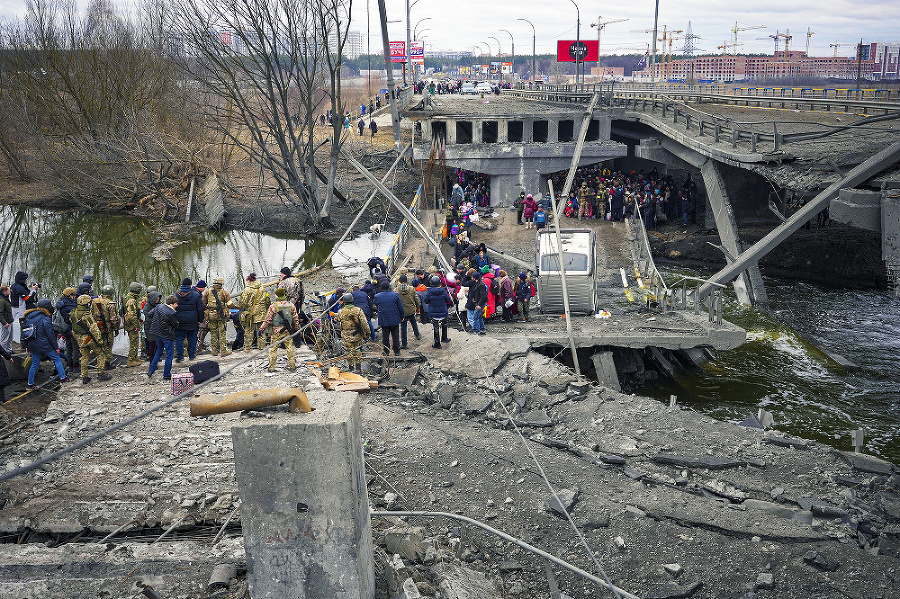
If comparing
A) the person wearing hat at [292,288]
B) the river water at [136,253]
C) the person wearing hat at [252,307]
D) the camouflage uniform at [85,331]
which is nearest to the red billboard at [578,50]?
the river water at [136,253]

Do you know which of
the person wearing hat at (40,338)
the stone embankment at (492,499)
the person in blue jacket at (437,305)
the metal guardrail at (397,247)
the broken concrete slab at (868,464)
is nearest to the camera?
the stone embankment at (492,499)

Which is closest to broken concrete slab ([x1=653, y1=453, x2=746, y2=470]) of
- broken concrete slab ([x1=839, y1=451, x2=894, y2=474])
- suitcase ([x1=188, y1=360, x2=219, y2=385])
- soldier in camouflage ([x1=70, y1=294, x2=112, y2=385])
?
broken concrete slab ([x1=839, y1=451, x2=894, y2=474])

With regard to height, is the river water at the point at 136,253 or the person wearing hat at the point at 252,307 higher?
the person wearing hat at the point at 252,307

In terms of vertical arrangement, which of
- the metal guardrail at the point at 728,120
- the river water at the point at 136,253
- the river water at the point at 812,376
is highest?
the metal guardrail at the point at 728,120

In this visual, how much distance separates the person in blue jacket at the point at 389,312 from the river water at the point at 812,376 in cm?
705

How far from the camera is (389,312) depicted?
44.1ft

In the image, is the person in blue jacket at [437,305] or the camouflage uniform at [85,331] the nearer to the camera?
the camouflage uniform at [85,331]

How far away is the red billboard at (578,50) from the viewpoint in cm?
5334

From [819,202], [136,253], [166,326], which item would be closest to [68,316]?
[166,326]

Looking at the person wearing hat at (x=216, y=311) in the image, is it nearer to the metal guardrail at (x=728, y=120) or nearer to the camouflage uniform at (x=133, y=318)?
the camouflage uniform at (x=133, y=318)

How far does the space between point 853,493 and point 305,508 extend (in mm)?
7203

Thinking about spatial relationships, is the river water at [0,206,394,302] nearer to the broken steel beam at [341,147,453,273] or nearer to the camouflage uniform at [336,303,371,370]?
the broken steel beam at [341,147,453,273]

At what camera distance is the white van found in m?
18.4

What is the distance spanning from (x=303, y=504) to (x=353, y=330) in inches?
289
